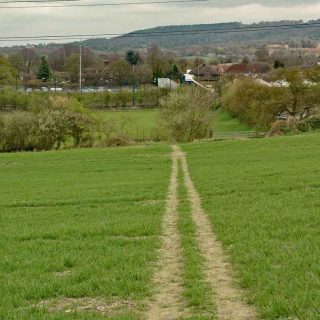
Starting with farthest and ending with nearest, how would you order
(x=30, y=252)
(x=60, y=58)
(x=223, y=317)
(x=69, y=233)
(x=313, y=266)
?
1. (x=60, y=58)
2. (x=69, y=233)
3. (x=30, y=252)
4. (x=313, y=266)
5. (x=223, y=317)

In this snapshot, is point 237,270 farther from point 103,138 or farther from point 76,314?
point 103,138

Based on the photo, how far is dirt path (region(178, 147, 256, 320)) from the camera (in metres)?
7.37

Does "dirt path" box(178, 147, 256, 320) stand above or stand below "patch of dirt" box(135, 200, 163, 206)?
above

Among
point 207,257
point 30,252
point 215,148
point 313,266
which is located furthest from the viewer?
point 215,148

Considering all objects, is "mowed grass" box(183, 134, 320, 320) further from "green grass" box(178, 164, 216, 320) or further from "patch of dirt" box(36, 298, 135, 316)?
"patch of dirt" box(36, 298, 135, 316)

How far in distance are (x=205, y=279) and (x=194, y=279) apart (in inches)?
7.1

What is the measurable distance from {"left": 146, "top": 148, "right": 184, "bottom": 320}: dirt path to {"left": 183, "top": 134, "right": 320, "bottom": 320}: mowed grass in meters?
1.00

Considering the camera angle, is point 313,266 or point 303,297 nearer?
point 303,297

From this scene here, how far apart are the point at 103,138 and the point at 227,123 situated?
1519 inches

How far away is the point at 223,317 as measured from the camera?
7.18 m

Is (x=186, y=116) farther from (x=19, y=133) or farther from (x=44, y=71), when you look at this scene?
(x=44, y=71)

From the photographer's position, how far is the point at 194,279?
352 inches

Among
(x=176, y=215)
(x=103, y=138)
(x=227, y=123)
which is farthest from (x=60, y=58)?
(x=176, y=215)

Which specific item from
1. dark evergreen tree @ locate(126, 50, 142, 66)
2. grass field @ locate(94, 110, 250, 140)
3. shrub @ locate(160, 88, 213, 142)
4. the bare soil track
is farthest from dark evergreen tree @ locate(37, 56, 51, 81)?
the bare soil track
